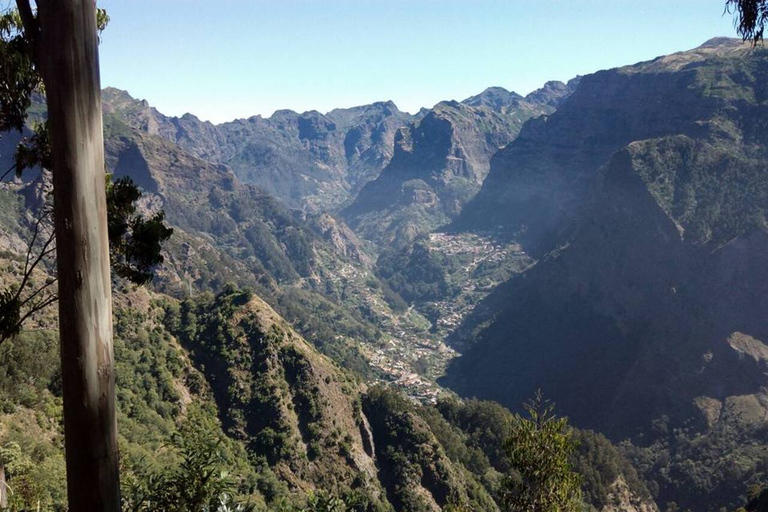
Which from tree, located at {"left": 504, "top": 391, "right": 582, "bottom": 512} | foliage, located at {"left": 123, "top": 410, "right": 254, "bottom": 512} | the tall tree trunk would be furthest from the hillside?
the tall tree trunk

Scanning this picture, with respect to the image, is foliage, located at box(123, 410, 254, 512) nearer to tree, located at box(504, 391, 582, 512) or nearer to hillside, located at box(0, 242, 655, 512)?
tree, located at box(504, 391, 582, 512)

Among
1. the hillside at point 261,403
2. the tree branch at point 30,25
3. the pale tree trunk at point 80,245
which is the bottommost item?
the hillside at point 261,403

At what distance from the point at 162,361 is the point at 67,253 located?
71.5 metres

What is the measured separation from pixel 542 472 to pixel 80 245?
19.8m

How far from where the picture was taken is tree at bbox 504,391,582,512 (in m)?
19.1

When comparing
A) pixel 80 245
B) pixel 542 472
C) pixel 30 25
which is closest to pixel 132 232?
pixel 30 25

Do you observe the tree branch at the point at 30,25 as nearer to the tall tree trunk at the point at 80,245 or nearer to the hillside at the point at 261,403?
the tall tree trunk at the point at 80,245

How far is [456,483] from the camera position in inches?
2950

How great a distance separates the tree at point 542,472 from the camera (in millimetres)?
19109

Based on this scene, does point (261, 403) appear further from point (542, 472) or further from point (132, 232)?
point (132, 232)

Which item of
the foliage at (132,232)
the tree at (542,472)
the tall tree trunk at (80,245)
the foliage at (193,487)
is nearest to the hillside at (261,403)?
the tree at (542,472)

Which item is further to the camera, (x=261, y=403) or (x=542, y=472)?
(x=261, y=403)

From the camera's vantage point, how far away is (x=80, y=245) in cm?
502

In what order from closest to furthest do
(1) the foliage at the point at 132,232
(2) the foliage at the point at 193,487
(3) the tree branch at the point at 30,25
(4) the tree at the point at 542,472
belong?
1. (3) the tree branch at the point at 30,25
2. (2) the foliage at the point at 193,487
3. (1) the foliage at the point at 132,232
4. (4) the tree at the point at 542,472
